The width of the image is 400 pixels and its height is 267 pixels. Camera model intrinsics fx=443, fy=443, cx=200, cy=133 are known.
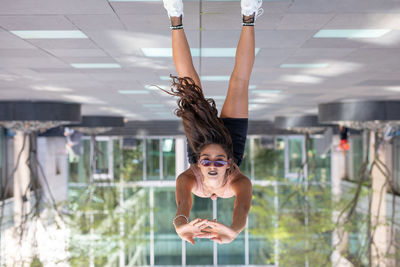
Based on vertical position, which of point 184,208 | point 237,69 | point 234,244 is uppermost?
point 237,69

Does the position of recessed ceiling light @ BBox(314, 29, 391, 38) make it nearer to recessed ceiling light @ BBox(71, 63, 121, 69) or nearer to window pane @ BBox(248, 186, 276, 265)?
recessed ceiling light @ BBox(71, 63, 121, 69)

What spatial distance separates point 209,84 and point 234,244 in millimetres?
12671

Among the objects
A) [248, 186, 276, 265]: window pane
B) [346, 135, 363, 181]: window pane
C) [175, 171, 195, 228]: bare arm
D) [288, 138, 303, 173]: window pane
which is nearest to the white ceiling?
[175, 171, 195, 228]: bare arm

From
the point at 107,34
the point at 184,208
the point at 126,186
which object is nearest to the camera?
the point at 184,208

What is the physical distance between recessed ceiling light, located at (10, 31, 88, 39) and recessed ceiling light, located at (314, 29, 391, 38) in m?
1.94

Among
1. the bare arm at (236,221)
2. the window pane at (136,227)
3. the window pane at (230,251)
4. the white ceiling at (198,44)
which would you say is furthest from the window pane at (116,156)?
the bare arm at (236,221)

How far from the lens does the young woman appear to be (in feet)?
8.17

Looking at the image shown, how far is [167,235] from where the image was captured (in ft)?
60.4

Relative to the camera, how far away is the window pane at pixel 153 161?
69.6ft

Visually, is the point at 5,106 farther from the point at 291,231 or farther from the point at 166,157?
the point at 166,157

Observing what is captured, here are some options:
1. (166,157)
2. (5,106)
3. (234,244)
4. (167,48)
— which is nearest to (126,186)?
(166,157)

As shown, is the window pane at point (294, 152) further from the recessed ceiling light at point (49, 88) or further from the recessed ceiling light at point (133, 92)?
the recessed ceiling light at point (49, 88)

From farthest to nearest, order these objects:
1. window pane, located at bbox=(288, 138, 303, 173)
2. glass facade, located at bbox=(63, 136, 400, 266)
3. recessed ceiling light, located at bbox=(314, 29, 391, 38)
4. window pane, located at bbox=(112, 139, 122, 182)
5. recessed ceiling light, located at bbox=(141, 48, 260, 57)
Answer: window pane, located at bbox=(288, 138, 303, 173) < window pane, located at bbox=(112, 139, 122, 182) < glass facade, located at bbox=(63, 136, 400, 266) < recessed ceiling light, located at bbox=(141, 48, 260, 57) < recessed ceiling light, located at bbox=(314, 29, 391, 38)

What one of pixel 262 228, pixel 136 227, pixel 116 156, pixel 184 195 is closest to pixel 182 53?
pixel 184 195
